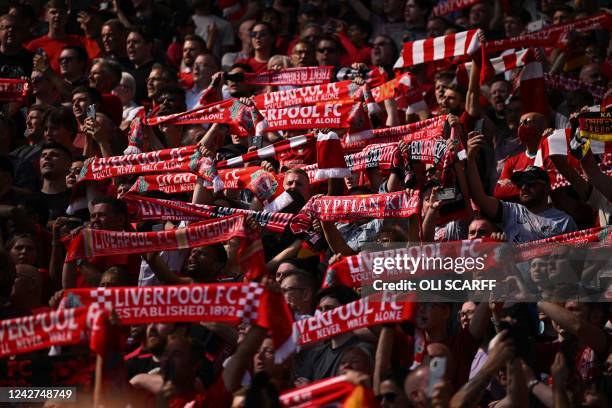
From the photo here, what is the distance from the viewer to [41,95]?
12711mm

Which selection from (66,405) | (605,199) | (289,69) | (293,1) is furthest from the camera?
(293,1)

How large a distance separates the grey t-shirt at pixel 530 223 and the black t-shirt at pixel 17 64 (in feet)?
16.7

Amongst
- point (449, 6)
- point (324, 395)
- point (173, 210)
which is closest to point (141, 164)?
point (173, 210)

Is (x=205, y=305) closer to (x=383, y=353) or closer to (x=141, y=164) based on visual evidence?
(x=383, y=353)

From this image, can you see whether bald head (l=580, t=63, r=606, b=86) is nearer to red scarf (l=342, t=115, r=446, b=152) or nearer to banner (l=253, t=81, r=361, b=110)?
red scarf (l=342, t=115, r=446, b=152)

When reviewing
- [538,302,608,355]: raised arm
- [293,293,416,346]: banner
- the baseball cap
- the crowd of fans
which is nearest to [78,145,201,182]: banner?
the crowd of fans

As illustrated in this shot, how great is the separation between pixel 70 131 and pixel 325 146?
238cm

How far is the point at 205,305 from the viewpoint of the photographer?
7.73 metres

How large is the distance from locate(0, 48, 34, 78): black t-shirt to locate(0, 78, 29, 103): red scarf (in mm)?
724

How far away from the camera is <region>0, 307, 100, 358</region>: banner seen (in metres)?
7.36

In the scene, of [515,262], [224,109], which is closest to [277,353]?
[515,262]

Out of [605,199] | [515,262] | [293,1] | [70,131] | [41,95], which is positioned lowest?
[515,262]

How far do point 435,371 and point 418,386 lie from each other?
0.12 m

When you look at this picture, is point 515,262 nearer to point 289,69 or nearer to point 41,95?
point 289,69
